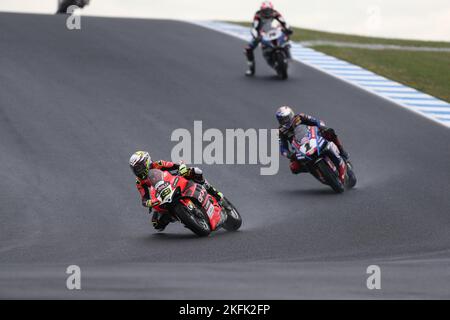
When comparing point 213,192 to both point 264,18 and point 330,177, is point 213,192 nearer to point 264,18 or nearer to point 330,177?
point 330,177

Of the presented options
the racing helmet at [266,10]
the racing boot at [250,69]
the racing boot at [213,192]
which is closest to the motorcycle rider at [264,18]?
the racing helmet at [266,10]

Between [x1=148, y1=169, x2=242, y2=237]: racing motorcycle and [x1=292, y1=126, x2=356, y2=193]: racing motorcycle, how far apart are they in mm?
3030

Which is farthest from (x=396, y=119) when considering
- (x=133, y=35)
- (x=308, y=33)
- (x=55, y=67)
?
(x=308, y=33)

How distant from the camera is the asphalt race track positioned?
10.5 meters

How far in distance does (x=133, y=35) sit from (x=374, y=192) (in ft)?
55.0

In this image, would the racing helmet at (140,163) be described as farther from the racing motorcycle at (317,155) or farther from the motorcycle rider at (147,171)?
the racing motorcycle at (317,155)

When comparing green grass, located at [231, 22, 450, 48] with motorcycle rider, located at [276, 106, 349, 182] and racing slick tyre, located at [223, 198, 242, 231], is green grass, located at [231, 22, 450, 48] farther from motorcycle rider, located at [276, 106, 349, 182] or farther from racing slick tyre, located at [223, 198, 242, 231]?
racing slick tyre, located at [223, 198, 242, 231]

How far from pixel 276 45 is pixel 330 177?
388 inches

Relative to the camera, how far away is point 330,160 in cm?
1675

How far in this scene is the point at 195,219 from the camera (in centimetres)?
1357

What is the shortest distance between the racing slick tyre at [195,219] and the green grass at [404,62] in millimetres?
14126

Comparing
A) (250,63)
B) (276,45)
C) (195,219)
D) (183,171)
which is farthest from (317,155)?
(250,63)

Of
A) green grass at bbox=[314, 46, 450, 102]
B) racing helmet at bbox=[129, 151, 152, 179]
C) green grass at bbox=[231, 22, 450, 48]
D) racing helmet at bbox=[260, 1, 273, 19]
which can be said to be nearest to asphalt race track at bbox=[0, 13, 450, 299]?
racing helmet at bbox=[129, 151, 152, 179]
